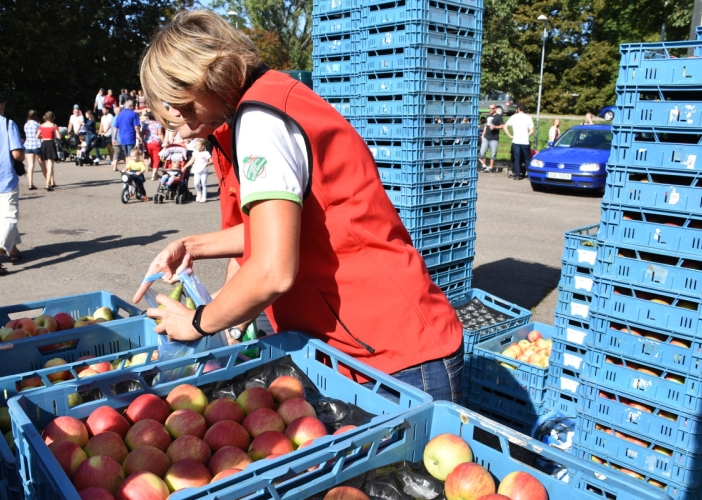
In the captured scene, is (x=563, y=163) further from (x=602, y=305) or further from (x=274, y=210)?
(x=274, y=210)

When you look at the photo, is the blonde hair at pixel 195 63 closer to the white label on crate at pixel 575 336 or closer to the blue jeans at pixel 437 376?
the blue jeans at pixel 437 376

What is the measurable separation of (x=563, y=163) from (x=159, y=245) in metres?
10.0

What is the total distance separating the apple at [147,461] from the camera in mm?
1785

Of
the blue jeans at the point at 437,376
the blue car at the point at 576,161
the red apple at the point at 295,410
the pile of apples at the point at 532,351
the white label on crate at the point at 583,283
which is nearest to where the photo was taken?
the red apple at the point at 295,410

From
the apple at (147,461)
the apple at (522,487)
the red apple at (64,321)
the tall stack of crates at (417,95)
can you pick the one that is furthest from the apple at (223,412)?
the tall stack of crates at (417,95)

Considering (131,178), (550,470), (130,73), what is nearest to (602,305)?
(550,470)

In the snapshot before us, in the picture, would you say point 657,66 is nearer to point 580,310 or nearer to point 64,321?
point 580,310

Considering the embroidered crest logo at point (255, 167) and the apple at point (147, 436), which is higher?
the embroidered crest logo at point (255, 167)

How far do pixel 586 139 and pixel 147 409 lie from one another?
1585 cm

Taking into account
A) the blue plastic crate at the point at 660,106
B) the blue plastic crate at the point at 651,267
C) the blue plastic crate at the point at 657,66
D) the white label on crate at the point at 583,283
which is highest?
the blue plastic crate at the point at 657,66

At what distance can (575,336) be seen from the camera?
3941mm

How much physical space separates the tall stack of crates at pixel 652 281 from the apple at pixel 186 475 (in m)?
2.37

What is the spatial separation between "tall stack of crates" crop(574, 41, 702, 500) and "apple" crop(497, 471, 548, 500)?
185 cm

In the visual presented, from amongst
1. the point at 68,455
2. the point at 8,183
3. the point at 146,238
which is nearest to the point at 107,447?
the point at 68,455
